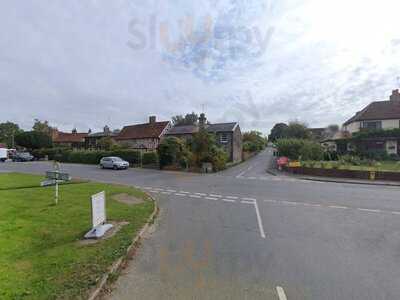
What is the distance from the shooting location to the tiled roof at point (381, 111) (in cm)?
4038

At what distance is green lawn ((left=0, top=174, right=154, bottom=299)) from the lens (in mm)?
4148

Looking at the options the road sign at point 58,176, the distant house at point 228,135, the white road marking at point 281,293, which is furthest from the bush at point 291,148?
the white road marking at point 281,293

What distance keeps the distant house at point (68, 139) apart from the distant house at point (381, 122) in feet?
235

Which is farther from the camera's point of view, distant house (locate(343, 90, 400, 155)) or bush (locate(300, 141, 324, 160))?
distant house (locate(343, 90, 400, 155))

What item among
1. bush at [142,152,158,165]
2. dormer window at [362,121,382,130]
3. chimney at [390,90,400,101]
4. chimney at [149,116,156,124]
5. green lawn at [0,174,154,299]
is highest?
chimney at [390,90,400,101]

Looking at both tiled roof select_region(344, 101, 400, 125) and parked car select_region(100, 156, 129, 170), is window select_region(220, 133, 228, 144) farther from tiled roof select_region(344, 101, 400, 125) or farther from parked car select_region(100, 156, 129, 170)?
tiled roof select_region(344, 101, 400, 125)

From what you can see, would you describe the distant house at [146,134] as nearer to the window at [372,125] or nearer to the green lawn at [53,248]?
the window at [372,125]

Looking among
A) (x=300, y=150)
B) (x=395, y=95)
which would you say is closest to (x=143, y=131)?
(x=300, y=150)

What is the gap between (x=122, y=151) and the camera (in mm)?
39406

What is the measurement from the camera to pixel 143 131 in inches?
2192

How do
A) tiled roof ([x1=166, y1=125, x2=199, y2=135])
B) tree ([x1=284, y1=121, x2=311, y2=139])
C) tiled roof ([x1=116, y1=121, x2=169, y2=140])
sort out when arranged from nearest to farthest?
tiled roof ([x1=166, y1=125, x2=199, y2=135]), tiled roof ([x1=116, y1=121, x2=169, y2=140]), tree ([x1=284, y1=121, x2=311, y2=139])

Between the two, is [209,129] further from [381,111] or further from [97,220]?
[97,220]

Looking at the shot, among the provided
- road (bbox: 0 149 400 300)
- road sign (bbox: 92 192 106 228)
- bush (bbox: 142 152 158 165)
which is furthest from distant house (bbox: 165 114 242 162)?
road sign (bbox: 92 192 106 228)

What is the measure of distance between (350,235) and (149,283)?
5.80m
